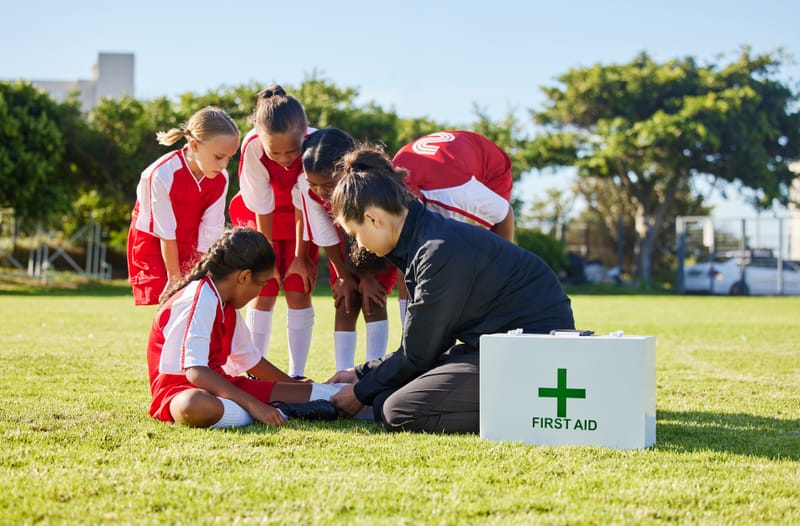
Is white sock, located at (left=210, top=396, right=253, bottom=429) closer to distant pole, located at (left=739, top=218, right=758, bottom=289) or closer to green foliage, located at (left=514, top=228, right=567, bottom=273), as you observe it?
green foliage, located at (left=514, top=228, right=567, bottom=273)

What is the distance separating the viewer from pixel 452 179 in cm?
471

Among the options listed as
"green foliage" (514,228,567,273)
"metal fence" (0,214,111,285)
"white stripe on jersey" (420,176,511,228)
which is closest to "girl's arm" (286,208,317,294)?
"white stripe on jersey" (420,176,511,228)

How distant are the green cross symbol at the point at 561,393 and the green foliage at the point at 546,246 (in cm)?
2313

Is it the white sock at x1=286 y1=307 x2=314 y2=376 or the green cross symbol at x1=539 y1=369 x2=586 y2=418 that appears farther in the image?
the white sock at x1=286 y1=307 x2=314 y2=376

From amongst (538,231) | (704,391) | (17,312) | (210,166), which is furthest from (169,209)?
(538,231)

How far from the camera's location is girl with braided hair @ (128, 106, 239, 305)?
4.89 m

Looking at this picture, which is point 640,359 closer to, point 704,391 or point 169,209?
point 704,391

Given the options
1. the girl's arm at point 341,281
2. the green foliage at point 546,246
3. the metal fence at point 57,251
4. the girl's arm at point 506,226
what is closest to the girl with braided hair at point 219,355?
the girl's arm at point 341,281

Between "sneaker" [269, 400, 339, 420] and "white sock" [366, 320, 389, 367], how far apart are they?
47.3 inches

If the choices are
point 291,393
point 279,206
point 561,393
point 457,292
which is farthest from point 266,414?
point 279,206

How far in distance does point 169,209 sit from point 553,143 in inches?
1052

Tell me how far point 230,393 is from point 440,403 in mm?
903

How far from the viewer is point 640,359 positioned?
3.37 m

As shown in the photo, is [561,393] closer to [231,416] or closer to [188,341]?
[231,416]
